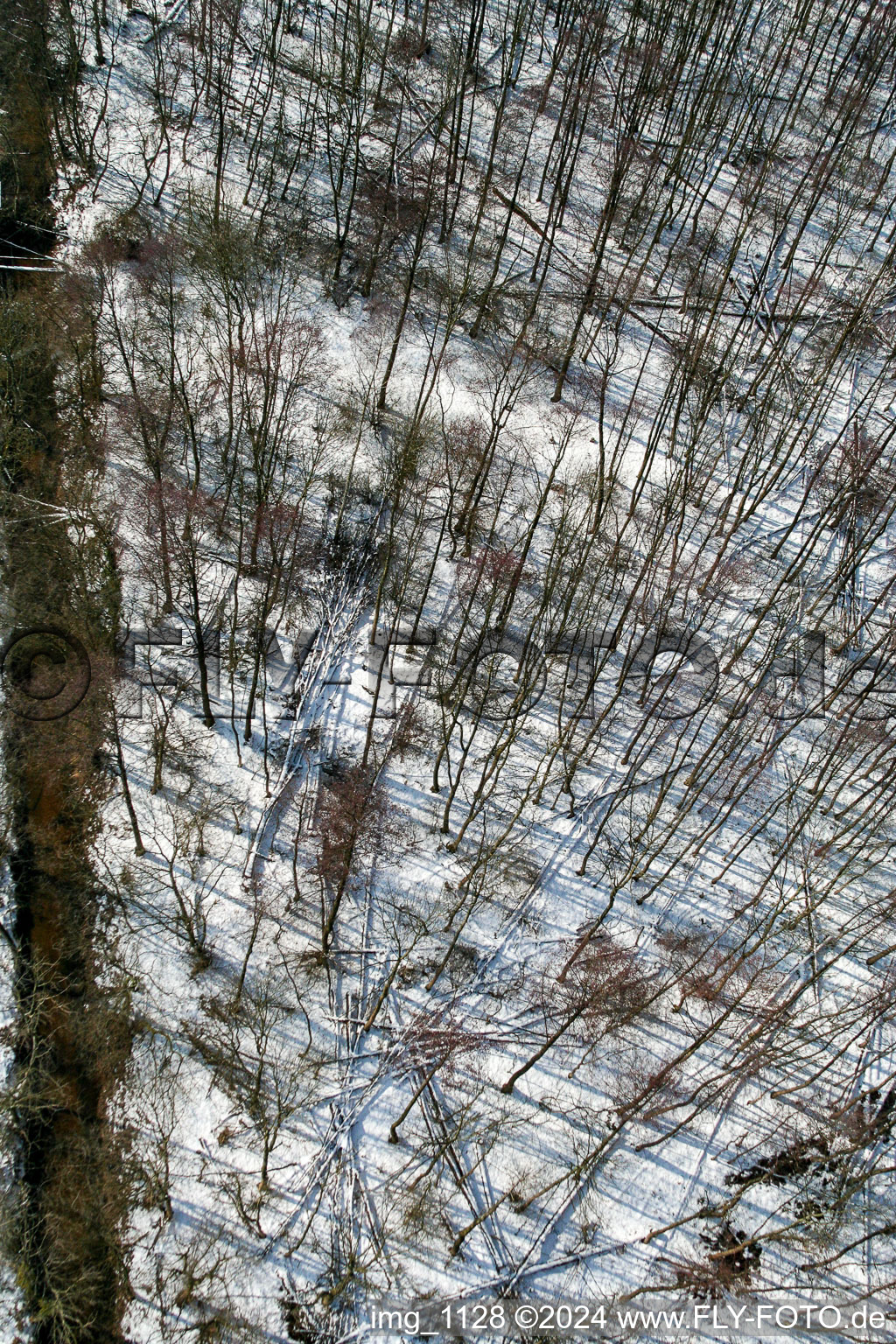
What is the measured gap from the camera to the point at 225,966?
1123 inches

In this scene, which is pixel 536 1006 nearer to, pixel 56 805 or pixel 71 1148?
pixel 71 1148

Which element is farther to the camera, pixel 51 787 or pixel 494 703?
pixel 494 703

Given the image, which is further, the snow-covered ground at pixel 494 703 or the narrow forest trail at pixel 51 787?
the snow-covered ground at pixel 494 703

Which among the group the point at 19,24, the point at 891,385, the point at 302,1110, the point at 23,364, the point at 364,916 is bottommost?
the point at 302,1110

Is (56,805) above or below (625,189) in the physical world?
Result: below

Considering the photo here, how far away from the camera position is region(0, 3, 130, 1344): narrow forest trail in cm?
2439

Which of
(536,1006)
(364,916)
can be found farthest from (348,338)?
(536,1006)

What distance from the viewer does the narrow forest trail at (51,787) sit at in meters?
24.4

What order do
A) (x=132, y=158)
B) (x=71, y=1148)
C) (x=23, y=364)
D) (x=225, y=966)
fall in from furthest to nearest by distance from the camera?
1. (x=132, y=158)
2. (x=23, y=364)
3. (x=225, y=966)
4. (x=71, y=1148)

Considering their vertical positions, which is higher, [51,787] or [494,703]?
[494,703]

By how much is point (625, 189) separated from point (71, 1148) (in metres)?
41.9

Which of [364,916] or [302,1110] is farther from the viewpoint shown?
[364,916]

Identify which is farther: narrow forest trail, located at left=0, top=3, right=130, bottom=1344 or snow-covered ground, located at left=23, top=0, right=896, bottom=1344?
snow-covered ground, located at left=23, top=0, right=896, bottom=1344

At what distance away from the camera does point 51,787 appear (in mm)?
31406
